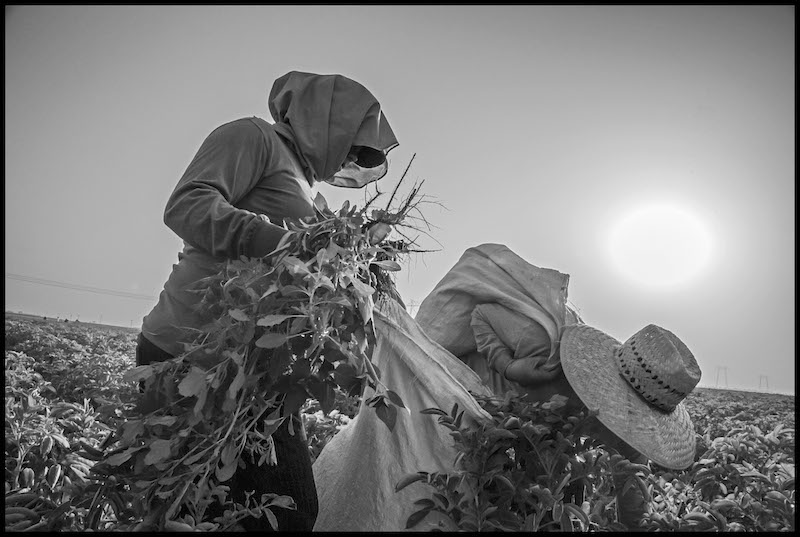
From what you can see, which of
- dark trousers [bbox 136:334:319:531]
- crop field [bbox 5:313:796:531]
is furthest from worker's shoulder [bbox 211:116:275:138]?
crop field [bbox 5:313:796:531]

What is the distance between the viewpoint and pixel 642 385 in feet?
7.75

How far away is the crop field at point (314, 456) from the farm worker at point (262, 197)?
0.21 meters

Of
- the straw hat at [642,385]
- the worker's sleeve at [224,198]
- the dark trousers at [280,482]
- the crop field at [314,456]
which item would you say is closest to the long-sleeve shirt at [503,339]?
the straw hat at [642,385]

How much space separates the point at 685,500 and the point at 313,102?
2609 mm

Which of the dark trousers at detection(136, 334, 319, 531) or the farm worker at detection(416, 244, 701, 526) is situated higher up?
the farm worker at detection(416, 244, 701, 526)

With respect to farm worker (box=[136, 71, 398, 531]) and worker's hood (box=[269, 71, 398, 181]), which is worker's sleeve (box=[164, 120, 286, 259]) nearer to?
farm worker (box=[136, 71, 398, 531])

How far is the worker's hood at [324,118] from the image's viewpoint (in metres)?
1.83

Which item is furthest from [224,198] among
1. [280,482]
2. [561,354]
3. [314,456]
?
[561,354]

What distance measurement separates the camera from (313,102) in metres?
A: 1.87

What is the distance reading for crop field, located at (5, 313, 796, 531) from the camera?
1.65 metres

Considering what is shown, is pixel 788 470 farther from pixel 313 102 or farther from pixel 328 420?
→ pixel 313 102

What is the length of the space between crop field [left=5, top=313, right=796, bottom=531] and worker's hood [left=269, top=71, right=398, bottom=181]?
0.74m

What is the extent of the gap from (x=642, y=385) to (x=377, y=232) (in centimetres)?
140

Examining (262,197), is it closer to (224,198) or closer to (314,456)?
(224,198)
